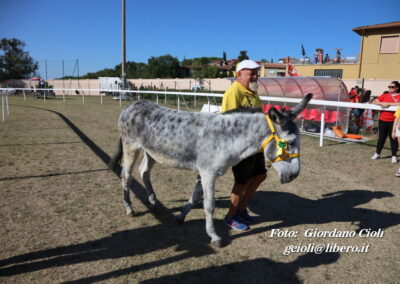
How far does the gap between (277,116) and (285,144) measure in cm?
35

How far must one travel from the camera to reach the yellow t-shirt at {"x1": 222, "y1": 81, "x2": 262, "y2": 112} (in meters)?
3.56

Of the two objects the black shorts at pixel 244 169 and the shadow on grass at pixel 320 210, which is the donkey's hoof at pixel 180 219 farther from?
the black shorts at pixel 244 169

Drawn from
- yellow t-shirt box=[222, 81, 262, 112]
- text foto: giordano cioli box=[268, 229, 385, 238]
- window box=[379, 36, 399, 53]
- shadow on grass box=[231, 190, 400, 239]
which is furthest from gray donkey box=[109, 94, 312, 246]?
window box=[379, 36, 399, 53]

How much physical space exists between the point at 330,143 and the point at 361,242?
6.25 metres

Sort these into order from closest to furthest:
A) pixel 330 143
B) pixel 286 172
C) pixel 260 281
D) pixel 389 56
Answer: pixel 260 281 → pixel 286 172 → pixel 330 143 → pixel 389 56

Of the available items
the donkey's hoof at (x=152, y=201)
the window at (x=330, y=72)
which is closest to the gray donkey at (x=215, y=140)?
the donkey's hoof at (x=152, y=201)

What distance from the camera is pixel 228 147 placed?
3.21 meters

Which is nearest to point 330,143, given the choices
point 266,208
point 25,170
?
point 266,208

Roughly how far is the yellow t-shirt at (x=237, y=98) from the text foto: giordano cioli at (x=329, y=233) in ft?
6.00

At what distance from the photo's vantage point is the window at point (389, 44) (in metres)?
31.3

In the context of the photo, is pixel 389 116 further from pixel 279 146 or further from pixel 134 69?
pixel 134 69

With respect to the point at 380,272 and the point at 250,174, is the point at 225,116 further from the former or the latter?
the point at 380,272

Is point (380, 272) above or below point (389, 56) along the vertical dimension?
below

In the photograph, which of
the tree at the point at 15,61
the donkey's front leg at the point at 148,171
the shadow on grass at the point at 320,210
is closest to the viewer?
the shadow on grass at the point at 320,210
